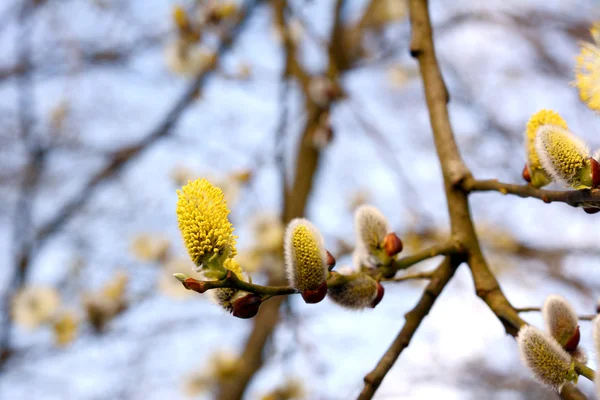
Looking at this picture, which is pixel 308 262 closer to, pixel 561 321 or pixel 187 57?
pixel 561 321

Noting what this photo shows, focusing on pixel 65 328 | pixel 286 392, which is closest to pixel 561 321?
pixel 286 392

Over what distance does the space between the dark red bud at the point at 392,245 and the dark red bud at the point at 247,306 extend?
0.75 ft

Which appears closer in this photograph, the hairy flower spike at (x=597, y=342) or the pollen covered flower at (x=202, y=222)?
the hairy flower spike at (x=597, y=342)

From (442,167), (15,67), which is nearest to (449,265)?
(442,167)

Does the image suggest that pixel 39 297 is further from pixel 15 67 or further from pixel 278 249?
pixel 15 67

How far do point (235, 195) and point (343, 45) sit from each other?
1291 mm

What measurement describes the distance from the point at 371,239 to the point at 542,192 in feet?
0.78

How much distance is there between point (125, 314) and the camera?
2.27 m

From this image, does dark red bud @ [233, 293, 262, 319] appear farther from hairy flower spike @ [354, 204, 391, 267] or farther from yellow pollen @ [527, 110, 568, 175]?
yellow pollen @ [527, 110, 568, 175]

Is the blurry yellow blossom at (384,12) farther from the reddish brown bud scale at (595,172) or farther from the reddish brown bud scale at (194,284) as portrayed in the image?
the reddish brown bud scale at (194,284)

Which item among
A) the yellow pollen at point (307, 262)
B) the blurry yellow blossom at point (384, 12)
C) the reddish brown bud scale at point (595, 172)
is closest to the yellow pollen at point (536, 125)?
the reddish brown bud scale at point (595, 172)

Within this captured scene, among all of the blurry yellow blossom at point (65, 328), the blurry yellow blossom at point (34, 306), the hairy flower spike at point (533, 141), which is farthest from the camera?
the blurry yellow blossom at point (34, 306)

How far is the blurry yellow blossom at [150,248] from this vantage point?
9.25 feet

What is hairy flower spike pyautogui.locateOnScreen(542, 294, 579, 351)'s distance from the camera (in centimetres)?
A: 68
